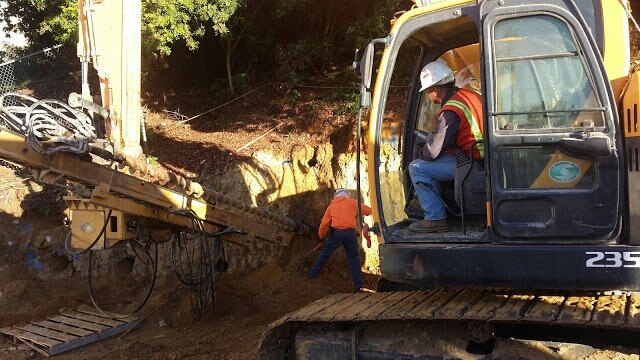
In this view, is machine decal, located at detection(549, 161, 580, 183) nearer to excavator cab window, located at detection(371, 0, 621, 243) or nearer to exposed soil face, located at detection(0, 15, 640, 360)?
excavator cab window, located at detection(371, 0, 621, 243)

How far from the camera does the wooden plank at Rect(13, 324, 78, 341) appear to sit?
7.49 meters

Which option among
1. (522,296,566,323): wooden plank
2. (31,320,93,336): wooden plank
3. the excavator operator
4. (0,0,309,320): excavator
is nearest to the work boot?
the excavator operator

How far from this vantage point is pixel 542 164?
3631mm

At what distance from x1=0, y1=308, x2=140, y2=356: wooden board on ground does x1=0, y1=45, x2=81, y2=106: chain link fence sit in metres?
7.64

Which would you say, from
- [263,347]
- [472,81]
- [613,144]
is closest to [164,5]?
[472,81]

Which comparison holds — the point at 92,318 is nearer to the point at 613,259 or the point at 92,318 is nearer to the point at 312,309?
the point at 312,309

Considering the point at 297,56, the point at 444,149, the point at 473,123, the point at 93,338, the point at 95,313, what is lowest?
the point at 93,338

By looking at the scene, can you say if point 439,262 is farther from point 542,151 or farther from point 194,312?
point 194,312

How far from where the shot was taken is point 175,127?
44.6 feet

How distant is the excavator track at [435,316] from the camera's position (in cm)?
344

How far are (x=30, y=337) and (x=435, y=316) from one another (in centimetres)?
583

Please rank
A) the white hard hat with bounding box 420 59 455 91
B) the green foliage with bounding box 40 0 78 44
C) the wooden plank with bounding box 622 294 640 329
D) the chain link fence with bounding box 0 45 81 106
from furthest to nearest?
the chain link fence with bounding box 0 45 81 106
the green foliage with bounding box 40 0 78 44
the white hard hat with bounding box 420 59 455 91
the wooden plank with bounding box 622 294 640 329

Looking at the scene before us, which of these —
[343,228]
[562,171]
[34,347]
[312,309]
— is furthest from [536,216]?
[34,347]

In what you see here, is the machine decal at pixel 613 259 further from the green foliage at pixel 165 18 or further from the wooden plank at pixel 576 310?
the green foliage at pixel 165 18
